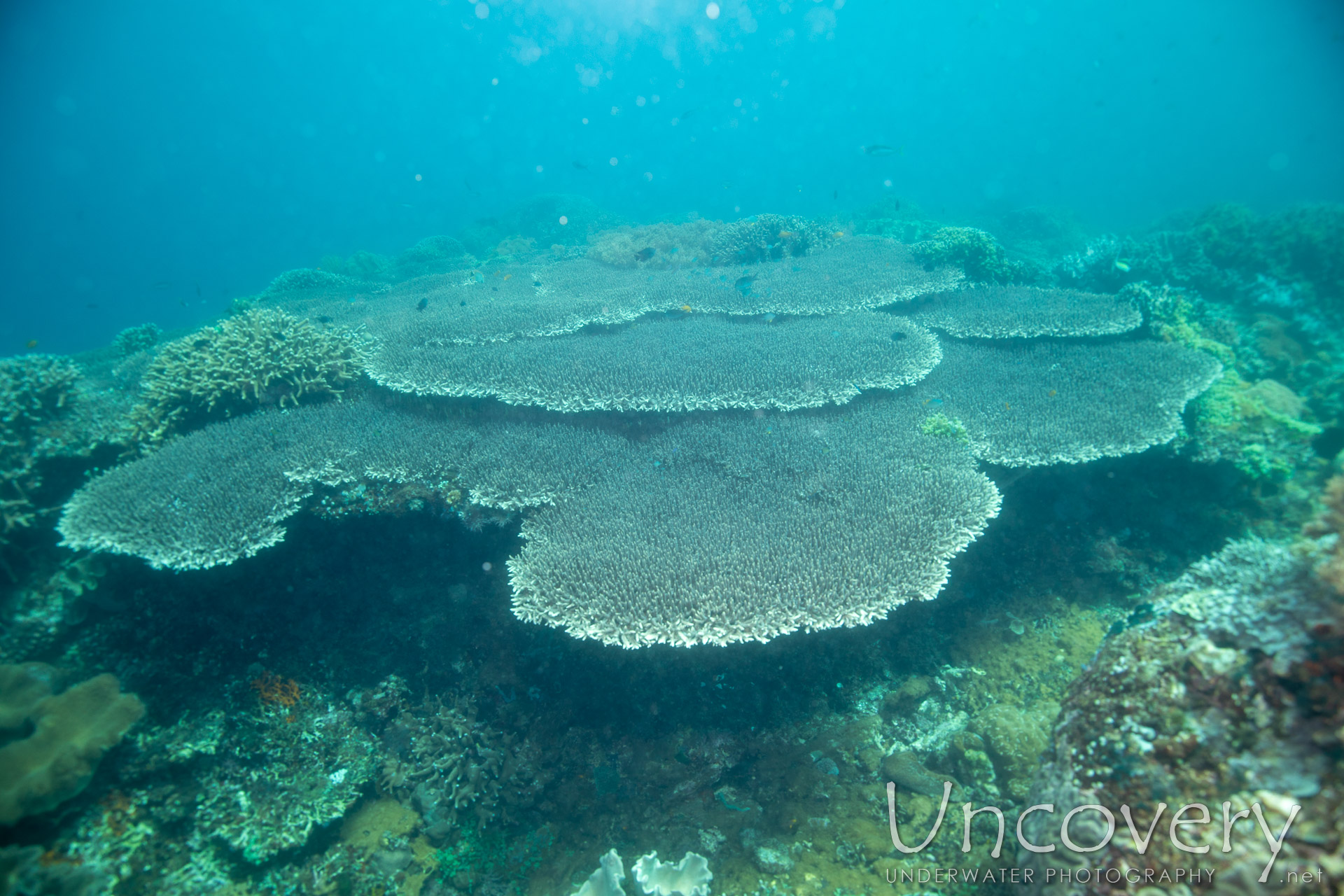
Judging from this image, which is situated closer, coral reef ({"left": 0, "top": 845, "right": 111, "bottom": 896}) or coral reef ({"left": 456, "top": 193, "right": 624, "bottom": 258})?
coral reef ({"left": 0, "top": 845, "right": 111, "bottom": 896})

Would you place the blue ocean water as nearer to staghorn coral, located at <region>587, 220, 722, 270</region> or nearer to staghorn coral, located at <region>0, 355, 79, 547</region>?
staghorn coral, located at <region>0, 355, 79, 547</region>

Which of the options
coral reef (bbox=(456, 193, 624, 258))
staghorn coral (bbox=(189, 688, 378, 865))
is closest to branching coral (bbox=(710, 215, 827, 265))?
coral reef (bbox=(456, 193, 624, 258))

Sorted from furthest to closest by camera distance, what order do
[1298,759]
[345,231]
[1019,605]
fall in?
[345,231] → [1019,605] → [1298,759]

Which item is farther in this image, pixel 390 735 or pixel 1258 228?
pixel 1258 228

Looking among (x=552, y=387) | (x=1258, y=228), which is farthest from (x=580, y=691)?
(x=1258, y=228)

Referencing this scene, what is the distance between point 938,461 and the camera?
5777 millimetres

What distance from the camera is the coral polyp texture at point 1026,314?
26.4 ft

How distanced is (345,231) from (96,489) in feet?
294

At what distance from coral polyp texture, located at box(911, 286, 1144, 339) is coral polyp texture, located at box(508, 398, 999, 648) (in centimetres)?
325

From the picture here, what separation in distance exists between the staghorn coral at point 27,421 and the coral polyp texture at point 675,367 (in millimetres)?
3942

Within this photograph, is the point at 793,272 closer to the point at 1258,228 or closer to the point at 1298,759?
the point at 1298,759

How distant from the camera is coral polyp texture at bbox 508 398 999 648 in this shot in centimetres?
411

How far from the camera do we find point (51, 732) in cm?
409

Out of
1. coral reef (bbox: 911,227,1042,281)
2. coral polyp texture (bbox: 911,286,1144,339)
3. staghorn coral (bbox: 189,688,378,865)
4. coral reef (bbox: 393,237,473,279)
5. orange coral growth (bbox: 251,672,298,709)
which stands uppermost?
coral reef (bbox: 393,237,473,279)
